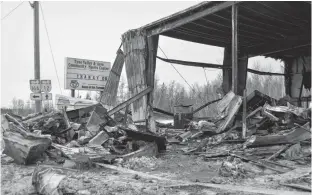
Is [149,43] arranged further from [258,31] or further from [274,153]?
[274,153]

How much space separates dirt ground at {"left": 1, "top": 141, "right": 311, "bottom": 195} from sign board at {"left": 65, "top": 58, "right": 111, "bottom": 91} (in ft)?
32.0

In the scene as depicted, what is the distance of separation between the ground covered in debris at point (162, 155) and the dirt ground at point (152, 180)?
16mm

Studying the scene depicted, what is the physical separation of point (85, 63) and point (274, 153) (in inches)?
524

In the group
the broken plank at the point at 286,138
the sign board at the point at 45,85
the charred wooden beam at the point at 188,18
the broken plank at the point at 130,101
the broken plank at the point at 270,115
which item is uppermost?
the charred wooden beam at the point at 188,18

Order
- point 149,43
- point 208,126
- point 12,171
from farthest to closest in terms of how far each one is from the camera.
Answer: point 149,43, point 208,126, point 12,171

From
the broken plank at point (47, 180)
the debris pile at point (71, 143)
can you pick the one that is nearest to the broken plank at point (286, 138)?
the debris pile at point (71, 143)

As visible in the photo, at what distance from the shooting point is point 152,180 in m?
5.34

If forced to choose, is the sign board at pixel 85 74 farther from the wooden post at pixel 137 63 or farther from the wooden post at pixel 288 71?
the wooden post at pixel 288 71

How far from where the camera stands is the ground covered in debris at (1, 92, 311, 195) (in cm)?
489

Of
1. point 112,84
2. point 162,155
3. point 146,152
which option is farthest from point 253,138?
point 112,84

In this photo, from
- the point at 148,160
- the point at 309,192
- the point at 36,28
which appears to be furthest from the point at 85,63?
the point at 309,192

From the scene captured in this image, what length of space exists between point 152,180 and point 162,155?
10.7 ft

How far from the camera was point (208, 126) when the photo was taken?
969cm

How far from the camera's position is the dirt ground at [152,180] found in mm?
4699
